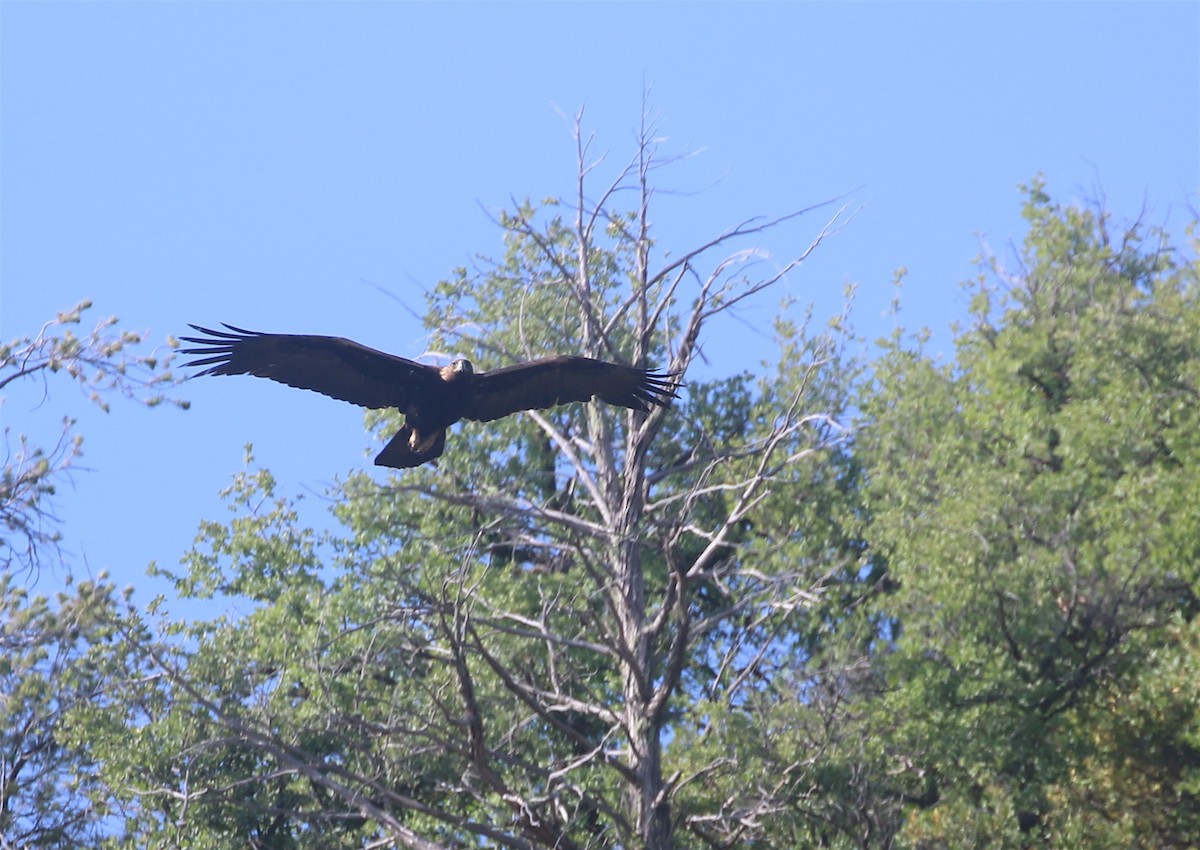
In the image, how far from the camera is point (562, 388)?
14883 millimetres

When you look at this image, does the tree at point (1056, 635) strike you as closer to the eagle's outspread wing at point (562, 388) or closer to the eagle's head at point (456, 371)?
the eagle's outspread wing at point (562, 388)

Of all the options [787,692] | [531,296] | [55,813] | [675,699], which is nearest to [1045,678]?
[787,692]

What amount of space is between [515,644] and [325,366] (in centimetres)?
445

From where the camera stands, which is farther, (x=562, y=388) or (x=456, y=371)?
(x=562, y=388)

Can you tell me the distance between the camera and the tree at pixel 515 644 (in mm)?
Result: 14570

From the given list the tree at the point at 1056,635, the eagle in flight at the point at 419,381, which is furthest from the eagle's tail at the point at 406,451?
the tree at the point at 1056,635

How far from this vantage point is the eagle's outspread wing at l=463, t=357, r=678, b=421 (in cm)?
1467

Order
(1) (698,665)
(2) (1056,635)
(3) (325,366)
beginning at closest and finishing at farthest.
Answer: (3) (325,366) → (2) (1056,635) → (1) (698,665)

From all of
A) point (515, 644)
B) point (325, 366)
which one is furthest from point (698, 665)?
point (325, 366)

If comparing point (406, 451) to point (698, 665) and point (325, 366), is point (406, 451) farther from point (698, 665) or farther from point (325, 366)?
point (698, 665)

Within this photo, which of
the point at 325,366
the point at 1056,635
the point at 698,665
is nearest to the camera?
the point at 325,366

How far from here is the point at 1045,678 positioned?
1636 cm

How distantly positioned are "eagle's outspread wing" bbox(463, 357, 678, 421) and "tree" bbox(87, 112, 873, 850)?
3.14 ft

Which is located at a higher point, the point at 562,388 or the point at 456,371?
the point at 562,388
